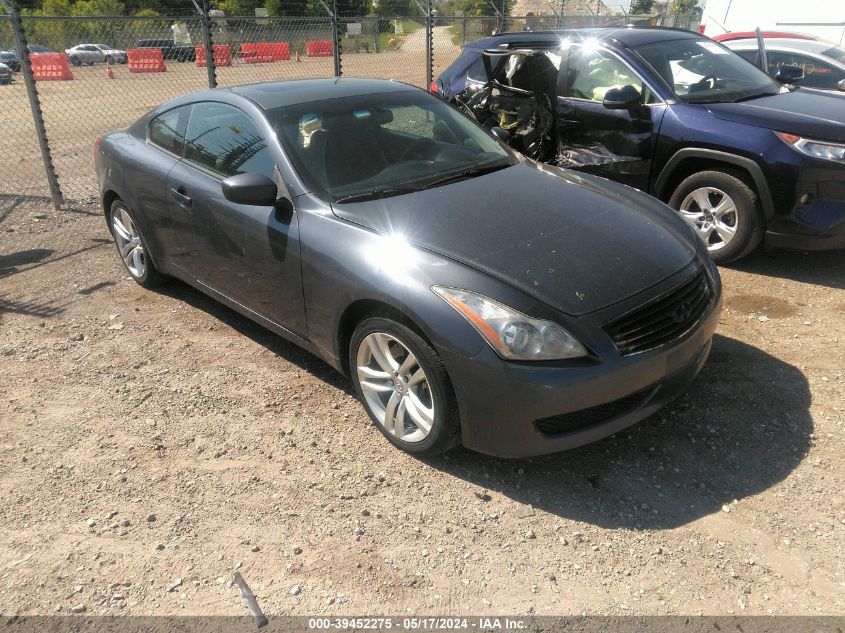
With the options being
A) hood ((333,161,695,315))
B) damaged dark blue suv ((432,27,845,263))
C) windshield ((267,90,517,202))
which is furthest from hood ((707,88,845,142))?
windshield ((267,90,517,202))

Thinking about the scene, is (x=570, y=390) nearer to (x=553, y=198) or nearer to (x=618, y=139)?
(x=553, y=198)

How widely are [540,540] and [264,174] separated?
91.6 inches

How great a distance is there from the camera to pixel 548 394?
2.64 m

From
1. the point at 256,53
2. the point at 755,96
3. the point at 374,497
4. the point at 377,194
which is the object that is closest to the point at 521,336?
the point at 374,497

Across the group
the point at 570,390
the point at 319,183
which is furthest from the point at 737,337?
the point at 319,183

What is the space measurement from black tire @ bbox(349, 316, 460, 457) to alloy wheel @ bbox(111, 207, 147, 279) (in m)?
2.72

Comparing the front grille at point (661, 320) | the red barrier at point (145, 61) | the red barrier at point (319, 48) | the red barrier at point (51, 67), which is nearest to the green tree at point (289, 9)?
the red barrier at point (145, 61)

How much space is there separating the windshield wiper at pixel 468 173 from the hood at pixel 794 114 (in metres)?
2.23

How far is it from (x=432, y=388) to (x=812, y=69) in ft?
26.8

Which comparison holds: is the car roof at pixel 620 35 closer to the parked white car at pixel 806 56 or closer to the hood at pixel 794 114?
the hood at pixel 794 114

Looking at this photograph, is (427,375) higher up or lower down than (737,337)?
higher up

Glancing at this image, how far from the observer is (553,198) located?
355 centimetres

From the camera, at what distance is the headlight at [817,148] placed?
4.64 m

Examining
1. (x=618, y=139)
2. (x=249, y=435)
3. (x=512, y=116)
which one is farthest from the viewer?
(x=512, y=116)
